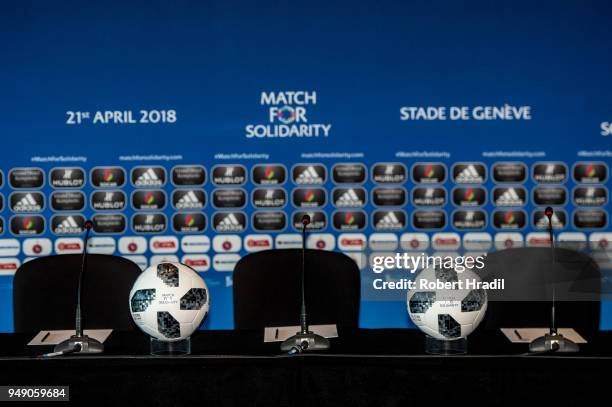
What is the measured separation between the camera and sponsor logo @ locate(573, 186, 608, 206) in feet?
13.2

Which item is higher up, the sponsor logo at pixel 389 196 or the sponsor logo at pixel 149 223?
the sponsor logo at pixel 389 196

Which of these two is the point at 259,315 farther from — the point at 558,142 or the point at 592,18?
the point at 592,18

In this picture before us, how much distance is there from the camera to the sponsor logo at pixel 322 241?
4070mm

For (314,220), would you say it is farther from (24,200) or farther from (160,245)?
(24,200)

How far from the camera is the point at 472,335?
8.03 feet

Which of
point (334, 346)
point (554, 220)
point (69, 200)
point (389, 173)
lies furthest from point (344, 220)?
point (334, 346)

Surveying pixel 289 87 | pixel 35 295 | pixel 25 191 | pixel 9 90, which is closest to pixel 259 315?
pixel 35 295

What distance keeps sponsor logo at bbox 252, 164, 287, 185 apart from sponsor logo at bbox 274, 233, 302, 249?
29 cm

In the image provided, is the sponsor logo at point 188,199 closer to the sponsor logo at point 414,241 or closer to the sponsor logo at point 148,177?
the sponsor logo at point 148,177

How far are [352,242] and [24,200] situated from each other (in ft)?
5.89

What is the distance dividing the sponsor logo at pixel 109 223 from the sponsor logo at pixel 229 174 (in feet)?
1.85

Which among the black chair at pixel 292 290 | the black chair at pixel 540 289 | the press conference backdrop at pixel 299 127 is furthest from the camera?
the press conference backdrop at pixel 299 127

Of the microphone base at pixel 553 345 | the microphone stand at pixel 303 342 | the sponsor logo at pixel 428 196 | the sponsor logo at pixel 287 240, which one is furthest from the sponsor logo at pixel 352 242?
the microphone base at pixel 553 345

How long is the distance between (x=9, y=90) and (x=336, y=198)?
1.86 metres
